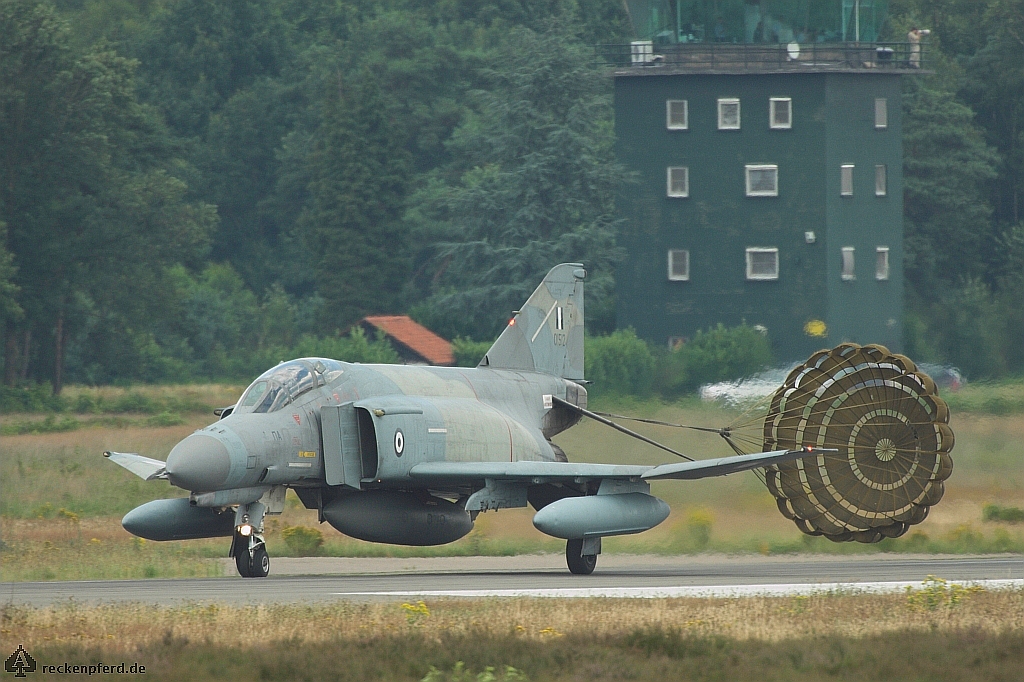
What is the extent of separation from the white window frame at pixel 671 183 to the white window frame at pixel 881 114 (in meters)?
5.68

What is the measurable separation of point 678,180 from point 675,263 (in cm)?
257

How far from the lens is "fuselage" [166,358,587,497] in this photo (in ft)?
61.2

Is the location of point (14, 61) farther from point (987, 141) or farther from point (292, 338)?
point (987, 141)

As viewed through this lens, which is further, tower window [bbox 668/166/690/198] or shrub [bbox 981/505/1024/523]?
tower window [bbox 668/166/690/198]

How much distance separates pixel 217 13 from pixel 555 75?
19793 mm

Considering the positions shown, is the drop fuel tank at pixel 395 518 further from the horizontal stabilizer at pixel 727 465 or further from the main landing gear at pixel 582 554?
the horizontal stabilizer at pixel 727 465

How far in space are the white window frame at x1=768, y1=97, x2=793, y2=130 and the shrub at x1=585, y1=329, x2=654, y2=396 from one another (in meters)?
10.3

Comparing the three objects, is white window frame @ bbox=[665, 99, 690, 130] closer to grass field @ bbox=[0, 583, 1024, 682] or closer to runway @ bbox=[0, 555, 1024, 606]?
runway @ bbox=[0, 555, 1024, 606]

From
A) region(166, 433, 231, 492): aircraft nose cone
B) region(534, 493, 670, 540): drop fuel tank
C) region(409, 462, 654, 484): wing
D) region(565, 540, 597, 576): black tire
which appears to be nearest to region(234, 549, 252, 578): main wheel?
region(166, 433, 231, 492): aircraft nose cone

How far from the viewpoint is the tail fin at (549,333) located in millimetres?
24078

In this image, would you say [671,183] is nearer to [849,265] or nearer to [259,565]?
[849,265]

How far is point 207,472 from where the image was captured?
1823 cm

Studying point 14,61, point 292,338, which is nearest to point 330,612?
point 14,61

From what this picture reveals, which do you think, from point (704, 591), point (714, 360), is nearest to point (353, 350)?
point (714, 360)
